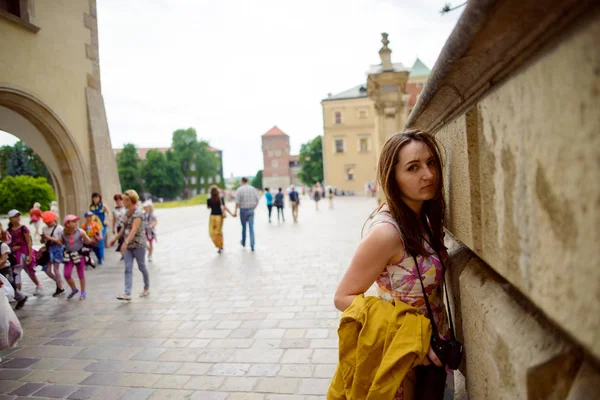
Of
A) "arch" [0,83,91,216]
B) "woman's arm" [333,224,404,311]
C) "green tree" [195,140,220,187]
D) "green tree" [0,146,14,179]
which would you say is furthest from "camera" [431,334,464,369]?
"green tree" [195,140,220,187]

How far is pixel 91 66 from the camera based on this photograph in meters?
13.7

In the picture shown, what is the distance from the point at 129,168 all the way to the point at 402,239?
80.6 metres

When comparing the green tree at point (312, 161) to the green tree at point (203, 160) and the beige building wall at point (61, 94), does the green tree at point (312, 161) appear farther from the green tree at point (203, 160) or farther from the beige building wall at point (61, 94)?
the beige building wall at point (61, 94)

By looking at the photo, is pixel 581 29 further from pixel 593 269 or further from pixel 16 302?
pixel 16 302

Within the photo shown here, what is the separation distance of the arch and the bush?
19.6 meters

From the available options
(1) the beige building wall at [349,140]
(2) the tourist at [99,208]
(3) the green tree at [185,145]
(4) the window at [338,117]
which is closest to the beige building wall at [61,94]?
(2) the tourist at [99,208]

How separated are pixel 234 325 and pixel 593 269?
15.9 ft

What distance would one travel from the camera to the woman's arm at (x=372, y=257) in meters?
1.62

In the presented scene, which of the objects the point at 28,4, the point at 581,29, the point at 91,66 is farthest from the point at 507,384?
the point at 91,66

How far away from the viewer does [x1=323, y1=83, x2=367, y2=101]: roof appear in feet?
187

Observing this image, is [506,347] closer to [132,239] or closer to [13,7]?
[132,239]

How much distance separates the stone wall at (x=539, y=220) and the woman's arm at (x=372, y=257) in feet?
1.03

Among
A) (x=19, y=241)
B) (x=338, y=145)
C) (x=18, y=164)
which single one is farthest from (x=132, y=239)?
(x=338, y=145)

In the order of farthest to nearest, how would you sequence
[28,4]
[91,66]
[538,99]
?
[91,66] → [28,4] → [538,99]
